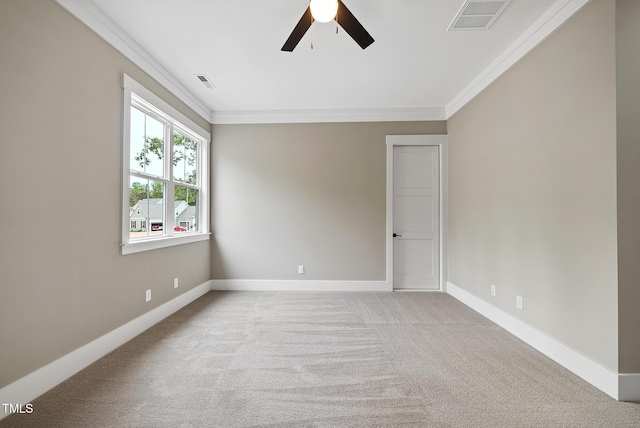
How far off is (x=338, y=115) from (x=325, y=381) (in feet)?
12.0

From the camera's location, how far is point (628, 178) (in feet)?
5.95

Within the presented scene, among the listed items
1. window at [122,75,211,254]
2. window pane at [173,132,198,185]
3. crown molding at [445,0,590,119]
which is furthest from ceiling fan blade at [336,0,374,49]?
window pane at [173,132,198,185]

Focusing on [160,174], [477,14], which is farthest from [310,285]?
[477,14]

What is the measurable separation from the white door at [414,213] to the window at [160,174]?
9.78 ft

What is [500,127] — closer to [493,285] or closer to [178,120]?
[493,285]

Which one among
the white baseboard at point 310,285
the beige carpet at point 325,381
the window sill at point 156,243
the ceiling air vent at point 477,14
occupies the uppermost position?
the ceiling air vent at point 477,14

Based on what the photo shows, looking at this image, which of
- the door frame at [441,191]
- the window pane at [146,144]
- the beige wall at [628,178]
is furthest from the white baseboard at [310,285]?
the beige wall at [628,178]

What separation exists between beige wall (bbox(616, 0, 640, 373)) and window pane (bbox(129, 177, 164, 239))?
3.86 m

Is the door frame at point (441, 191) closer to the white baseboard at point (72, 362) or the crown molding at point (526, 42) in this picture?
the crown molding at point (526, 42)

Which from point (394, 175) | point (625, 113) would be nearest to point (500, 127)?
point (625, 113)

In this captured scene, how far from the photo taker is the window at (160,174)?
2733 mm

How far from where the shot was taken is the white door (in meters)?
4.51

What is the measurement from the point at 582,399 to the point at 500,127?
247cm

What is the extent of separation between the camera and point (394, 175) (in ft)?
14.9
